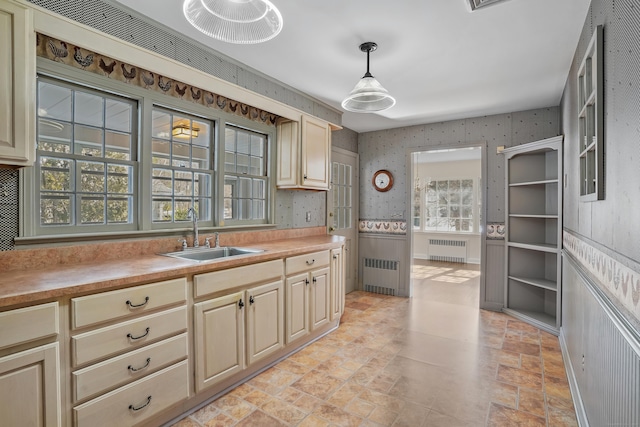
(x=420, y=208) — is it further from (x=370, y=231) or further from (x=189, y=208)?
(x=189, y=208)

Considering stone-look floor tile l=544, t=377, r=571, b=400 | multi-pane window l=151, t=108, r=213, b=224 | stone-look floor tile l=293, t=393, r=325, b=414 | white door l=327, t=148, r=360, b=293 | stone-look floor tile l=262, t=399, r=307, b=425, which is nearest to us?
stone-look floor tile l=262, t=399, r=307, b=425

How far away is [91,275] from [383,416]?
185 centimetres

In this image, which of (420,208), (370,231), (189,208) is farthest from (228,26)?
(420,208)

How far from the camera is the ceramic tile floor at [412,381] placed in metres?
2.04

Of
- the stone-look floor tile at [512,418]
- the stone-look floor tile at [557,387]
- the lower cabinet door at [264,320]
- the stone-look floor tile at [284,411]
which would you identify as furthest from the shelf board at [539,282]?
the stone-look floor tile at [284,411]

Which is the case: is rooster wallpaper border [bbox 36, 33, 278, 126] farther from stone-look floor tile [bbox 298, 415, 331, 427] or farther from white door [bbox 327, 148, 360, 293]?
stone-look floor tile [bbox 298, 415, 331, 427]

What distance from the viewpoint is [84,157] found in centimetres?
212

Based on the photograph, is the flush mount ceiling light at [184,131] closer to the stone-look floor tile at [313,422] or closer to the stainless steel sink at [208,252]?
the stainless steel sink at [208,252]

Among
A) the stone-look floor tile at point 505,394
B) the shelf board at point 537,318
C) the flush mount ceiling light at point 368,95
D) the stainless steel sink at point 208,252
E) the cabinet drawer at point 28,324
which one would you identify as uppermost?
the flush mount ceiling light at point 368,95

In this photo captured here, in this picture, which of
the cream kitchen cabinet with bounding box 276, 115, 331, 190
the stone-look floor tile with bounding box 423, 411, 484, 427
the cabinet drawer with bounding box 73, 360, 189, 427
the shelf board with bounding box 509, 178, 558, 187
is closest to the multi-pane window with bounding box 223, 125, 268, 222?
the cream kitchen cabinet with bounding box 276, 115, 331, 190

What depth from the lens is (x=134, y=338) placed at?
174 centimetres

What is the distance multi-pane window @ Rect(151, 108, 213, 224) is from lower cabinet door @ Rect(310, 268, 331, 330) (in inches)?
44.5

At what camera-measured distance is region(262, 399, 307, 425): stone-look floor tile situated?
6.61 feet

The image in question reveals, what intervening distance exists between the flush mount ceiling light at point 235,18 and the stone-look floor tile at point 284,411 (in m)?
2.21
